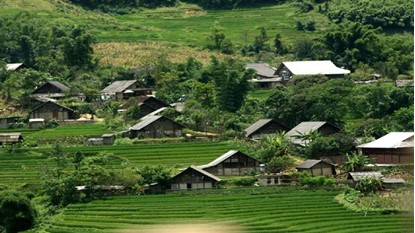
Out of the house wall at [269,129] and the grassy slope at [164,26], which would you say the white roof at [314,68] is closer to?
the grassy slope at [164,26]

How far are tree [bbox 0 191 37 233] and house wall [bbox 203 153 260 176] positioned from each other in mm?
7448

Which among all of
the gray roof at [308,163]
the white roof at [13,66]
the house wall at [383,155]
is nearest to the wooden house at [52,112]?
the white roof at [13,66]

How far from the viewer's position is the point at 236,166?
96.3ft

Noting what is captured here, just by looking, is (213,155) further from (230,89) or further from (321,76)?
(321,76)

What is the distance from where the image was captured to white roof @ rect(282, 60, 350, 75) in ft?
144

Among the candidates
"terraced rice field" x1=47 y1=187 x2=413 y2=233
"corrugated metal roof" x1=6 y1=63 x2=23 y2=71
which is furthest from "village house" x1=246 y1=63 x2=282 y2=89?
"terraced rice field" x1=47 y1=187 x2=413 y2=233

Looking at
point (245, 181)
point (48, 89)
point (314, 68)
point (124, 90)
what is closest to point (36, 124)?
point (48, 89)

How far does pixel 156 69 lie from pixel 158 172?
16.9 metres

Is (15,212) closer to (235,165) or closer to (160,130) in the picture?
(235,165)

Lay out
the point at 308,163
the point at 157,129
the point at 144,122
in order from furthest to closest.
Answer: the point at 144,122 → the point at 157,129 → the point at 308,163

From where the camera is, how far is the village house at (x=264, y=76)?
147ft

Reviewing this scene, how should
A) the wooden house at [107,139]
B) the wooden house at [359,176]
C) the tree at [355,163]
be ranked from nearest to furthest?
the wooden house at [359,176]
the tree at [355,163]
the wooden house at [107,139]

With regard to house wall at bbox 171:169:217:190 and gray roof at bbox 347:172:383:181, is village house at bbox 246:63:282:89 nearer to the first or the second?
house wall at bbox 171:169:217:190

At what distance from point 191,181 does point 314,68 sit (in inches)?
722
